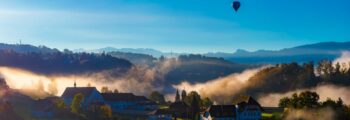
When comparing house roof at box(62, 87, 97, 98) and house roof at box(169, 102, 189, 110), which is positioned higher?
house roof at box(62, 87, 97, 98)

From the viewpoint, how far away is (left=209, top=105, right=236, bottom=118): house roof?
4704 inches

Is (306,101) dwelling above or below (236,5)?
below

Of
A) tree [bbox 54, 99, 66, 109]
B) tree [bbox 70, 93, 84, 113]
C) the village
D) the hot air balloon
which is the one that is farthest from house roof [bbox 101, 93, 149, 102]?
the hot air balloon

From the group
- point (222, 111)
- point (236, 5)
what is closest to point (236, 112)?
point (222, 111)

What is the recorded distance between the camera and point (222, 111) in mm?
120438

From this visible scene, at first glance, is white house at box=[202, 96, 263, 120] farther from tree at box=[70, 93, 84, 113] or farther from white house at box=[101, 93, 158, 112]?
tree at box=[70, 93, 84, 113]

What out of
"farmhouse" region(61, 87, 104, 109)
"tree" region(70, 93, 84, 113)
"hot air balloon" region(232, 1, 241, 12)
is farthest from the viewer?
"farmhouse" region(61, 87, 104, 109)

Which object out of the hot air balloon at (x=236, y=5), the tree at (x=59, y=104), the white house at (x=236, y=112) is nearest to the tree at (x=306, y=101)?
the white house at (x=236, y=112)

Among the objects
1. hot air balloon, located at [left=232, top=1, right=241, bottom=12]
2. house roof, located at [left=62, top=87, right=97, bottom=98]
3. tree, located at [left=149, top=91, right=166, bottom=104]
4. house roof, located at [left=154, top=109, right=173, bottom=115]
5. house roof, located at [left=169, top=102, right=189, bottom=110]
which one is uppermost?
hot air balloon, located at [left=232, top=1, right=241, bottom=12]

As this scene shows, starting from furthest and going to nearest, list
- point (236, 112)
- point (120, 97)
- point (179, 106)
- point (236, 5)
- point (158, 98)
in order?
point (158, 98), point (120, 97), point (179, 106), point (236, 112), point (236, 5)

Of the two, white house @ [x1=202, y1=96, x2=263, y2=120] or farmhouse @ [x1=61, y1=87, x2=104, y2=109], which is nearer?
white house @ [x1=202, y1=96, x2=263, y2=120]

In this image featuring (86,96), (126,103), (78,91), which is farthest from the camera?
(126,103)

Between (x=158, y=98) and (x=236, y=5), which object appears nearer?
(x=236, y=5)

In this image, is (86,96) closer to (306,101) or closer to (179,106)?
(179,106)
